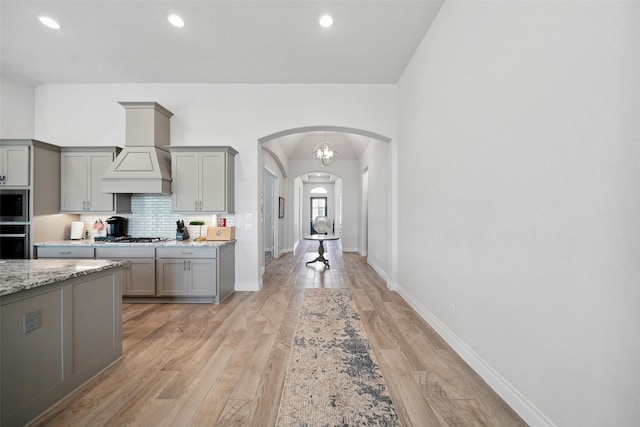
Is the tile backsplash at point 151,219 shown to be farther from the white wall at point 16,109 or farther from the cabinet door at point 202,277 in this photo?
the white wall at point 16,109

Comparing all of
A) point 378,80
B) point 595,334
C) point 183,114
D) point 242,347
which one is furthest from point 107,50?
point 595,334

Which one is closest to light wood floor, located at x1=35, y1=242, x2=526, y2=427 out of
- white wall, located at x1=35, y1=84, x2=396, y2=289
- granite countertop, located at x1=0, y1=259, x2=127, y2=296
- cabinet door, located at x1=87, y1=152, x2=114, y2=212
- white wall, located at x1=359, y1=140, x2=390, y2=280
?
granite countertop, located at x1=0, y1=259, x2=127, y2=296

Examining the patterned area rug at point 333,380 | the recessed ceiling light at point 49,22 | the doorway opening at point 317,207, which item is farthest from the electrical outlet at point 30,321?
the doorway opening at point 317,207

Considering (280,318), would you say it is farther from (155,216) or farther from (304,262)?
(304,262)

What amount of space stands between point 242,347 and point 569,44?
10.3 feet

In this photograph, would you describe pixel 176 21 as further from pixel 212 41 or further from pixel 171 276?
pixel 171 276

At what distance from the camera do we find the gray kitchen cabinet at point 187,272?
12.7 feet

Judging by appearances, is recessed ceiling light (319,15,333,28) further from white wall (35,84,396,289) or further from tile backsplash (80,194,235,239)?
tile backsplash (80,194,235,239)

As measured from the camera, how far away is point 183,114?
4.48 m

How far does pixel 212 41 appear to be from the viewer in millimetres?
3471

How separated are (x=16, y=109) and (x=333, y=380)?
602 cm

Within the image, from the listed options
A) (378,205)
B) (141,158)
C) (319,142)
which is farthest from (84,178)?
(319,142)

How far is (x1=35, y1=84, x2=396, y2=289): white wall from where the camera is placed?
14.7 ft

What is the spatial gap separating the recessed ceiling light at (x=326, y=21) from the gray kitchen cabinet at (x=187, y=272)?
3117 millimetres
